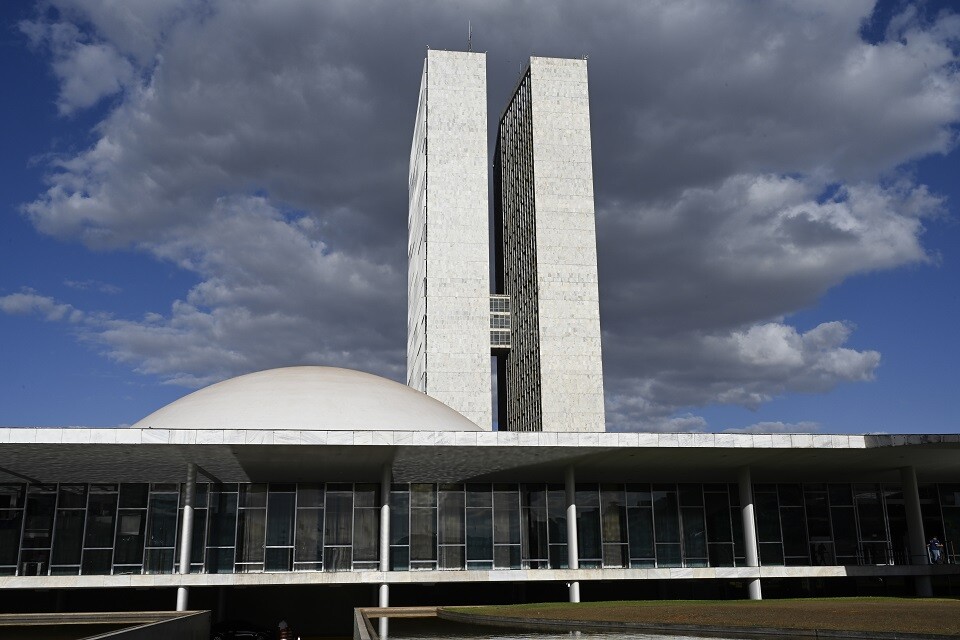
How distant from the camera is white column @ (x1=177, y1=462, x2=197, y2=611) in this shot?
2794cm

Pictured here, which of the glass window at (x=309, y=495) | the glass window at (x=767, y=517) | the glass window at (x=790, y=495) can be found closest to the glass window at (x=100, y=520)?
the glass window at (x=309, y=495)

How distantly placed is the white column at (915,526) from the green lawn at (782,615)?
9.13 metres

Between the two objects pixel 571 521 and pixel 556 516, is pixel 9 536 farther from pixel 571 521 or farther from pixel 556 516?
pixel 571 521

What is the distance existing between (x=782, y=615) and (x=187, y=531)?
1863 centimetres

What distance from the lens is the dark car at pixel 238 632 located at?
1076 inches

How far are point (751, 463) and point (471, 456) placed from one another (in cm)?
1055

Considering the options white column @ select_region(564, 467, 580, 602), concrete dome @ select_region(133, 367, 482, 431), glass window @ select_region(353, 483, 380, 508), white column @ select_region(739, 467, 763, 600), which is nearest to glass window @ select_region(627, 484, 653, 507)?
white column @ select_region(564, 467, 580, 602)

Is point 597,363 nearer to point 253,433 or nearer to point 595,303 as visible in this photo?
point 595,303

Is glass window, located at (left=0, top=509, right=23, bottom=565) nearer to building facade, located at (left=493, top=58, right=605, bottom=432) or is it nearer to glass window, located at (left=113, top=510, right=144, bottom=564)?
glass window, located at (left=113, top=510, right=144, bottom=564)

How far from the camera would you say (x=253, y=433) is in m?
25.0

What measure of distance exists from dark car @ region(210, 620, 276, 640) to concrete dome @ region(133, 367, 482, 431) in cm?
636

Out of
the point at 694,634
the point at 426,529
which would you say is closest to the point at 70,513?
the point at 426,529

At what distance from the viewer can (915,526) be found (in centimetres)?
3388

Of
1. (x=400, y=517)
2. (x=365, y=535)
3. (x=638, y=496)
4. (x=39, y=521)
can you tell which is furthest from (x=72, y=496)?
(x=638, y=496)
